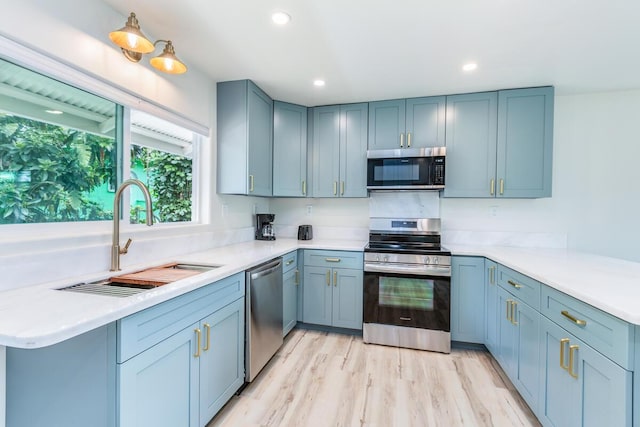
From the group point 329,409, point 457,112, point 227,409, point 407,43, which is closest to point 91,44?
point 407,43

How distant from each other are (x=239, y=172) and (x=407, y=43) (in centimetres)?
164

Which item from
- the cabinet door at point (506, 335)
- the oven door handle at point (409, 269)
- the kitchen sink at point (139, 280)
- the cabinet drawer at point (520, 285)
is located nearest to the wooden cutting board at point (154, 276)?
the kitchen sink at point (139, 280)

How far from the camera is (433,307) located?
2.57m

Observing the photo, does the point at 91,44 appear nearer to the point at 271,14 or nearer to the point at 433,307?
the point at 271,14

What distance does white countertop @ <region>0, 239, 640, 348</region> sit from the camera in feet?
2.90

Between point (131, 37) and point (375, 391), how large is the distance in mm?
2524

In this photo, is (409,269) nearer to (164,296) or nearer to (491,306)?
(491,306)

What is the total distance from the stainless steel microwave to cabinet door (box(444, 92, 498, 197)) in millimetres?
196

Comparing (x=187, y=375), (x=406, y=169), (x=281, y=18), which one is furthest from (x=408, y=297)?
(x=281, y=18)

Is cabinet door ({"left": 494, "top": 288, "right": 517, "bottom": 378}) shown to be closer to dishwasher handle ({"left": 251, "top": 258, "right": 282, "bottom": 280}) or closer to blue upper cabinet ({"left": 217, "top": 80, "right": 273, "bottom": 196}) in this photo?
dishwasher handle ({"left": 251, "top": 258, "right": 282, "bottom": 280})

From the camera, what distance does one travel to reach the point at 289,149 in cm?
316

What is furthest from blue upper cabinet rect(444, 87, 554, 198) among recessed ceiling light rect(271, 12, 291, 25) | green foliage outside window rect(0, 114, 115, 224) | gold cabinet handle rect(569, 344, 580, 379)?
green foliage outside window rect(0, 114, 115, 224)

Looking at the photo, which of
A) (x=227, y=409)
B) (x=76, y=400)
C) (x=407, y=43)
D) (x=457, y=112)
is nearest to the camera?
(x=76, y=400)

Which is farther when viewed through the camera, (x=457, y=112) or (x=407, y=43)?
(x=457, y=112)
